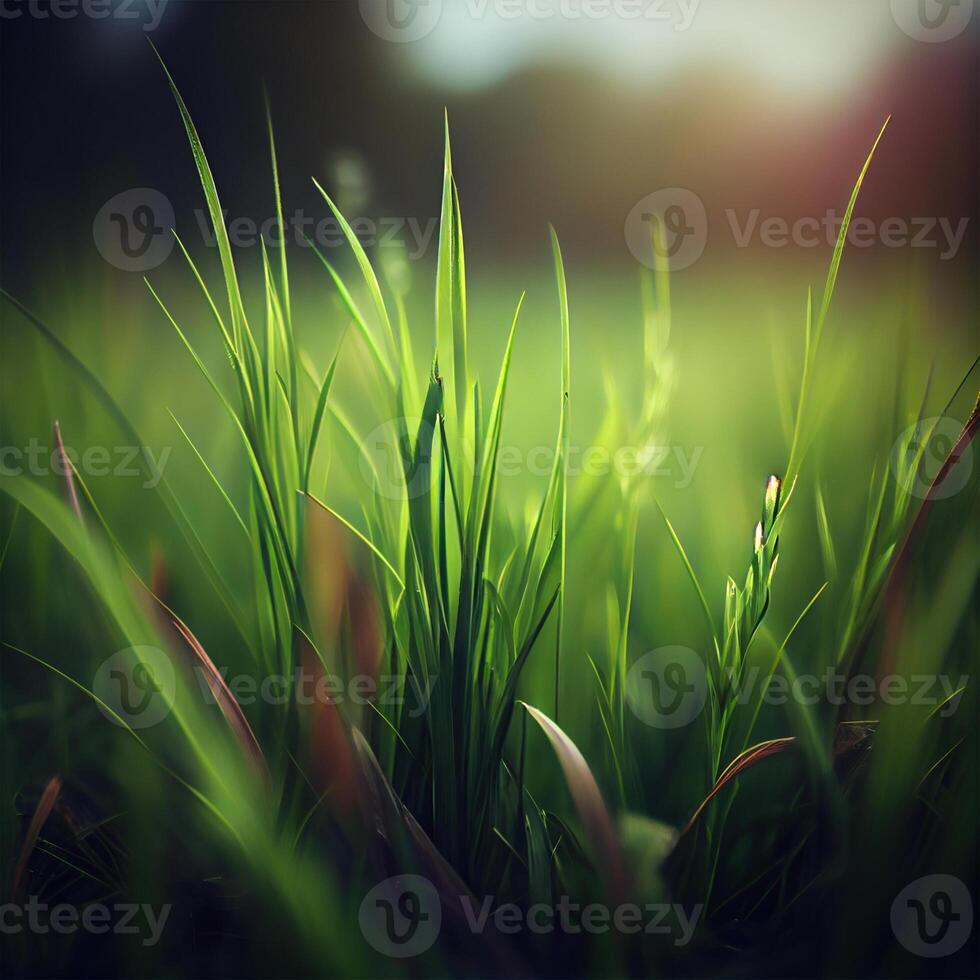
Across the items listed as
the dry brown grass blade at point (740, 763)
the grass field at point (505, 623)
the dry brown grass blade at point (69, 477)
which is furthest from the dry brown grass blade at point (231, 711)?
the dry brown grass blade at point (740, 763)

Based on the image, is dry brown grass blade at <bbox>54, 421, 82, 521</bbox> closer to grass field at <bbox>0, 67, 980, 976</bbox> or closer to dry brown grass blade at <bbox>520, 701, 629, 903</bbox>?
grass field at <bbox>0, 67, 980, 976</bbox>

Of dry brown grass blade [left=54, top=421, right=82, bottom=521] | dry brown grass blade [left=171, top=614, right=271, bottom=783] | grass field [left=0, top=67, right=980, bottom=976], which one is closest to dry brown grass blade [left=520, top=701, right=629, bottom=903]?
grass field [left=0, top=67, right=980, bottom=976]

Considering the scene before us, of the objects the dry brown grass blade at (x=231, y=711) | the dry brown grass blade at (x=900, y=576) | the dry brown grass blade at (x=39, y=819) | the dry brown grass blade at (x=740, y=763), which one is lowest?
the dry brown grass blade at (x=39, y=819)

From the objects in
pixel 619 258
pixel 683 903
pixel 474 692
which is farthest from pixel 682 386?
pixel 683 903

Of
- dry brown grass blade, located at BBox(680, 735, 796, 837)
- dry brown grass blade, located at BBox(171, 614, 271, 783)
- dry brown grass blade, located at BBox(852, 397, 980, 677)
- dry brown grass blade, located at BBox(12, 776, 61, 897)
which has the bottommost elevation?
dry brown grass blade, located at BBox(12, 776, 61, 897)

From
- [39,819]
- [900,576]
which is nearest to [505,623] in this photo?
[900,576]

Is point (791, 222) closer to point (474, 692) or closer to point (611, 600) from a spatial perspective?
point (611, 600)

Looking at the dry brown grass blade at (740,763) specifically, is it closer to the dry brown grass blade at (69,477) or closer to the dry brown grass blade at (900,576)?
the dry brown grass blade at (900,576)
